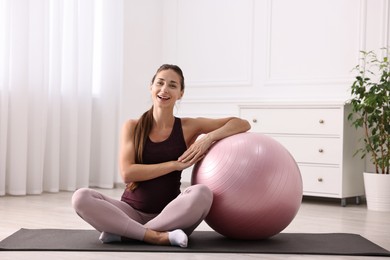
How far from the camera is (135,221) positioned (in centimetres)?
315

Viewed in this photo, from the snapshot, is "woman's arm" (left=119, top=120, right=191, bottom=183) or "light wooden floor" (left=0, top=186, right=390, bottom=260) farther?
"woman's arm" (left=119, top=120, right=191, bottom=183)

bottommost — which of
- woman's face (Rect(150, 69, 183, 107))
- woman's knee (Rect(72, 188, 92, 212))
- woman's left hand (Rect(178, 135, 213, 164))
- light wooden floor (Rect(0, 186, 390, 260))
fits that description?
light wooden floor (Rect(0, 186, 390, 260))

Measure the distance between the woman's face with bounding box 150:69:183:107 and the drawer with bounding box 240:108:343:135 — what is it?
82.9 inches

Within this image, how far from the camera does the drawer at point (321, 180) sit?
5145 millimetres

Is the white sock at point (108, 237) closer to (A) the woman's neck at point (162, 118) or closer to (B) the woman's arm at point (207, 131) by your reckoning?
(B) the woman's arm at point (207, 131)

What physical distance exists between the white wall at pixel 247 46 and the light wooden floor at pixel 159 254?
120 centimetres

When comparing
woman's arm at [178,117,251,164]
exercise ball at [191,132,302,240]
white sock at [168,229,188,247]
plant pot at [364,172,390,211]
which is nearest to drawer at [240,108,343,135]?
plant pot at [364,172,390,211]

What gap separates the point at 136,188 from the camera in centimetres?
333

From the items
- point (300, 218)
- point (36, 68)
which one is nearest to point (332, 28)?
point (300, 218)

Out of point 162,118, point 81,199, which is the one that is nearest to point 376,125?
point 162,118

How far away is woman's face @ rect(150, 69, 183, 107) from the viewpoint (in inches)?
132

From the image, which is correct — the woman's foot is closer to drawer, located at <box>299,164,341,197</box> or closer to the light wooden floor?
the light wooden floor

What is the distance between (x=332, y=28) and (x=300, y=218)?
2.02m

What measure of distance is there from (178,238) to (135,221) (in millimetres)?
241
